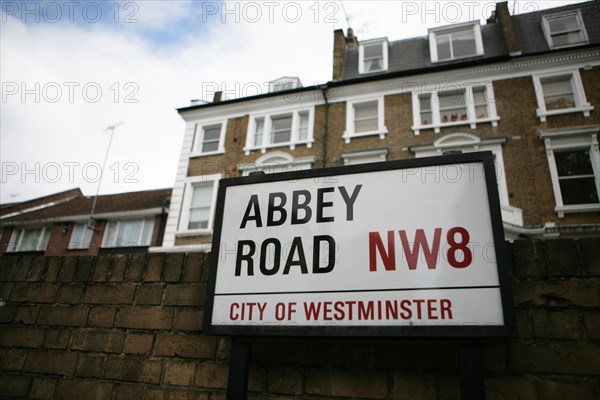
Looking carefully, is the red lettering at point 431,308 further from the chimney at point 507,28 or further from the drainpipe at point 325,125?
the chimney at point 507,28

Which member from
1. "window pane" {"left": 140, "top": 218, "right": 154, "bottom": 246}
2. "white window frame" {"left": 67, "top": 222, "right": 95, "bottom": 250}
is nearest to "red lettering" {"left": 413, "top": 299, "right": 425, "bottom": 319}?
"window pane" {"left": 140, "top": 218, "right": 154, "bottom": 246}

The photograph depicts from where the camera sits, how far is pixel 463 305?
1.77 meters

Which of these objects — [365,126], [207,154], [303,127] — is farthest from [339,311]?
[207,154]

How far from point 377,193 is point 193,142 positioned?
1763 centimetres

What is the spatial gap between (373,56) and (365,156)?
599 centimetres

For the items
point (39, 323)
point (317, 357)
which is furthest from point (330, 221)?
point (39, 323)

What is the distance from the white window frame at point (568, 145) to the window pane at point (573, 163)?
0.47ft

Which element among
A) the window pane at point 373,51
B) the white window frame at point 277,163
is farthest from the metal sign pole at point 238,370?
the window pane at point 373,51

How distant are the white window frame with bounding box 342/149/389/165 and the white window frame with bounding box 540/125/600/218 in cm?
572

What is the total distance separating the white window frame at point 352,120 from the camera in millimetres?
15430

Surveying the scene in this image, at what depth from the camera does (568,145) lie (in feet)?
42.9

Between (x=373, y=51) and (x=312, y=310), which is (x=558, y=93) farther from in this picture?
(x=312, y=310)

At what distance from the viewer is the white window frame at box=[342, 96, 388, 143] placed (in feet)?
50.6

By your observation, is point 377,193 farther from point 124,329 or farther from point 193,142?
point 193,142
